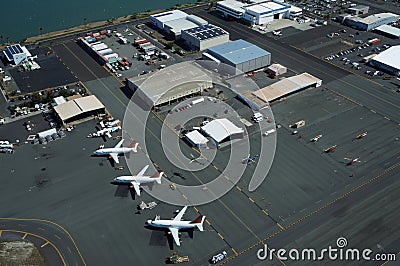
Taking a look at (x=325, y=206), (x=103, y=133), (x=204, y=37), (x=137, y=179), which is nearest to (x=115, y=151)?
(x=103, y=133)

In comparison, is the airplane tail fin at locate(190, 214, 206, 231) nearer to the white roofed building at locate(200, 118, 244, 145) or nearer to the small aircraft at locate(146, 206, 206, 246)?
the small aircraft at locate(146, 206, 206, 246)

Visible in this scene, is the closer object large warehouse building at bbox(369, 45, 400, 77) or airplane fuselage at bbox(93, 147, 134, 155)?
airplane fuselage at bbox(93, 147, 134, 155)

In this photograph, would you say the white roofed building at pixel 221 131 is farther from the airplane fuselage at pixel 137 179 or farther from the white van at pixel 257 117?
the airplane fuselage at pixel 137 179

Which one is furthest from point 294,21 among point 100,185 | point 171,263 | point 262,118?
point 171,263

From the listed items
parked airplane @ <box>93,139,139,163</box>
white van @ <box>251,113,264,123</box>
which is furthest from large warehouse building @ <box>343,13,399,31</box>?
parked airplane @ <box>93,139,139,163</box>

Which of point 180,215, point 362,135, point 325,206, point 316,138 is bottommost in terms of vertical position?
point 325,206

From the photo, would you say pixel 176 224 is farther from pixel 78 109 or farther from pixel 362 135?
pixel 362 135
